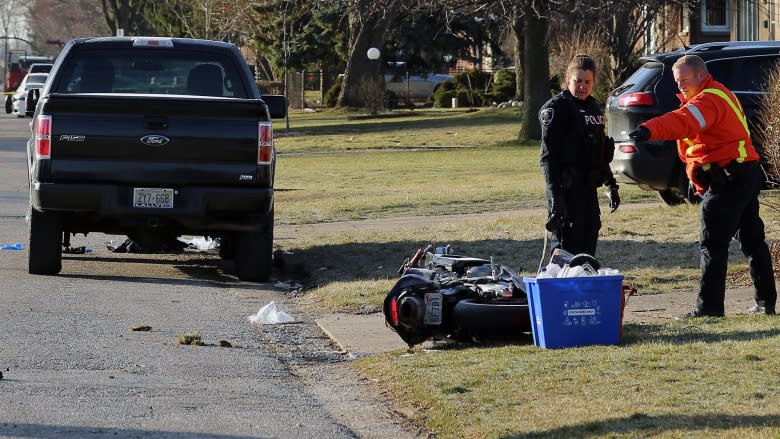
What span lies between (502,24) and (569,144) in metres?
29.3

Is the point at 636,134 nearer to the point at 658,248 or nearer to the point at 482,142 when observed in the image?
the point at 658,248

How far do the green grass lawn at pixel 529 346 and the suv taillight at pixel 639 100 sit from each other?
1.20m

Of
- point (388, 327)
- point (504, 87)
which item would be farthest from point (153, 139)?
point (504, 87)

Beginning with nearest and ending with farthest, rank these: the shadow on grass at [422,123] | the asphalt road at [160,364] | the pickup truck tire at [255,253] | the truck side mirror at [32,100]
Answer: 1. the asphalt road at [160,364]
2. the pickup truck tire at [255,253]
3. the truck side mirror at [32,100]
4. the shadow on grass at [422,123]

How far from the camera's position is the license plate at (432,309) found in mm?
7953

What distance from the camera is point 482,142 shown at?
34.2 metres

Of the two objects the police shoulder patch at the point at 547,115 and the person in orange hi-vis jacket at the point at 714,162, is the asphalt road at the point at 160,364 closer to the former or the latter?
the police shoulder patch at the point at 547,115

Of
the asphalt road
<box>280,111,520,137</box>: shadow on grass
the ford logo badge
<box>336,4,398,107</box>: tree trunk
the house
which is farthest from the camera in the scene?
<box>336,4,398,107</box>: tree trunk

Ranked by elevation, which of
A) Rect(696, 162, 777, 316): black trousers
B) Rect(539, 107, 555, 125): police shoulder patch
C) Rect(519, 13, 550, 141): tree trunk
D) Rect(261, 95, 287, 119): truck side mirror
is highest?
Rect(519, 13, 550, 141): tree trunk

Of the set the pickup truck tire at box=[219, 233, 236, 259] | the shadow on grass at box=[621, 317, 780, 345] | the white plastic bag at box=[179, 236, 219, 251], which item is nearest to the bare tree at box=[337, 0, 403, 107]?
the white plastic bag at box=[179, 236, 219, 251]

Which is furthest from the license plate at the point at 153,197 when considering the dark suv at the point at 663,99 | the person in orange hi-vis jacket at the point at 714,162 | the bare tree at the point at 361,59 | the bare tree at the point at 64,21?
the bare tree at the point at 64,21

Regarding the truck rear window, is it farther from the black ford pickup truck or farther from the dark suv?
the dark suv

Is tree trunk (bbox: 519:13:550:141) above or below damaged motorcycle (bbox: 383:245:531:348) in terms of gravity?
above

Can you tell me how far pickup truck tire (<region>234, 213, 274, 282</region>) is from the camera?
1148cm
